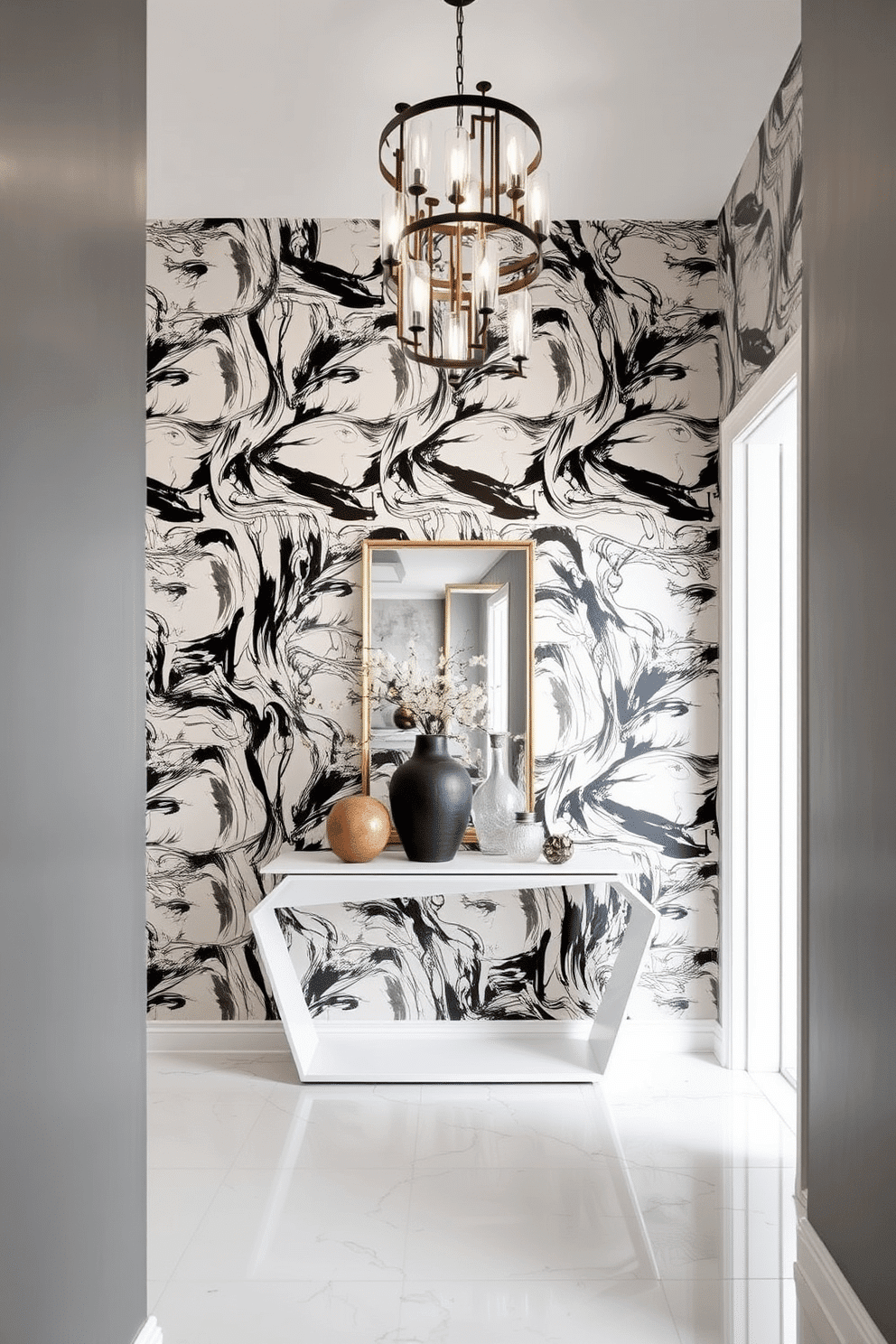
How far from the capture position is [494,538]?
3682 mm

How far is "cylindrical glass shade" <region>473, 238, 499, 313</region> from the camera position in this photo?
221 cm

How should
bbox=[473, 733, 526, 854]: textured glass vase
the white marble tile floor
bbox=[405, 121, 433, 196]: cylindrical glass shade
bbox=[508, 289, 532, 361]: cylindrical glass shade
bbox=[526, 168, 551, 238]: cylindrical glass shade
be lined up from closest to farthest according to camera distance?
1. the white marble tile floor
2. bbox=[405, 121, 433, 196]: cylindrical glass shade
3. bbox=[526, 168, 551, 238]: cylindrical glass shade
4. bbox=[508, 289, 532, 361]: cylindrical glass shade
5. bbox=[473, 733, 526, 854]: textured glass vase

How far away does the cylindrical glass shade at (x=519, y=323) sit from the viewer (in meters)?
2.46

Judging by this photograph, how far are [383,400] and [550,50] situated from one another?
1277 millimetres

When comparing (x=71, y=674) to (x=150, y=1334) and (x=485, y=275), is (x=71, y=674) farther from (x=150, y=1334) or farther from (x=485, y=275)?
(x=485, y=275)

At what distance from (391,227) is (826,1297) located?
231 centimetres

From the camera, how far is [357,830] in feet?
11.0

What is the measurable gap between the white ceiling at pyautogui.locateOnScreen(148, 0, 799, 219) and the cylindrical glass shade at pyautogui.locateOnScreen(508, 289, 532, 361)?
2.52 feet

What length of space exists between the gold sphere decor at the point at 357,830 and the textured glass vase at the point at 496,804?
0.33 meters

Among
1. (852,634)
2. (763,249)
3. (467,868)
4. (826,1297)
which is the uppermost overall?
(763,249)

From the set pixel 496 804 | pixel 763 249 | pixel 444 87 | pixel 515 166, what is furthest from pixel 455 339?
pixel 496 804

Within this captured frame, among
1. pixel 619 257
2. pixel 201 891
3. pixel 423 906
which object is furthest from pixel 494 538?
pixel 201 891

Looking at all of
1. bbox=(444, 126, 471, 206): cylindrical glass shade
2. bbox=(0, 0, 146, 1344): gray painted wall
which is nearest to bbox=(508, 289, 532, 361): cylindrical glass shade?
bbox=(444, 126, 471, 206): cylindrical glass shade

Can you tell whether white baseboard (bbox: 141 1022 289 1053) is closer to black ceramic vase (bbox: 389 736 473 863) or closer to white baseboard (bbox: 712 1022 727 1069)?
black ceramic vase (bbox: 389 736 473 863)
